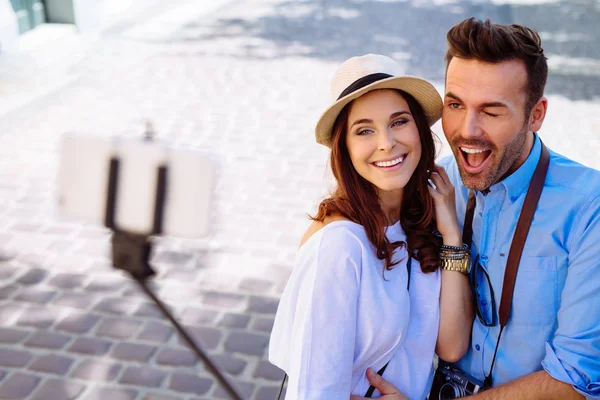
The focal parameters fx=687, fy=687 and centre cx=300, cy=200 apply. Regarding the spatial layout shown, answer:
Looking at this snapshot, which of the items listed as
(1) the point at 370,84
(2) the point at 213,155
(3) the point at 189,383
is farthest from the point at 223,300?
(2) the point at 213,155

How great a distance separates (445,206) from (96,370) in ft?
9.17

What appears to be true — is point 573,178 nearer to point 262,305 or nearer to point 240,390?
point 240,390

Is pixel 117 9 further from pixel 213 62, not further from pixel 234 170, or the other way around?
pixel 234 170

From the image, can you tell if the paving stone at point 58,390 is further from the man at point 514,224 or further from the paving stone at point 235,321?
the man at point 514,224

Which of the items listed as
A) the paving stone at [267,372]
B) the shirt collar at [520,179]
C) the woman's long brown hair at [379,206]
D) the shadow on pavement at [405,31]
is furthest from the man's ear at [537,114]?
the shadow on pavement at [405,31]

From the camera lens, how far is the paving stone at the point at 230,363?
4.49 metres

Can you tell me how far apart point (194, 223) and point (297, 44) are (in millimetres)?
11486

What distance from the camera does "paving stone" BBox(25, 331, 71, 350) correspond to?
15.4 feet

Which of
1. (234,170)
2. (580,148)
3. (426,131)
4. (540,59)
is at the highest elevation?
(540,59)

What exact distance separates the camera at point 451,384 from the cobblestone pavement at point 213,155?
1421 millimetres

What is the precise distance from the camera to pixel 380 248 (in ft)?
8.06

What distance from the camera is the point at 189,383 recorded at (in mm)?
4359

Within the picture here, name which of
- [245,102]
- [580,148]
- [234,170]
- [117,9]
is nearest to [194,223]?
[234,170]

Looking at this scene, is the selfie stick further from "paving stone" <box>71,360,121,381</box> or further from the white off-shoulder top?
"paving stone" <box>71,360,121,381</box>
